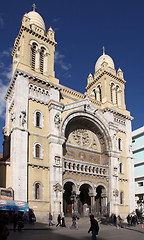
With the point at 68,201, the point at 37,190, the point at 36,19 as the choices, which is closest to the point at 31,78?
the point at 36,19

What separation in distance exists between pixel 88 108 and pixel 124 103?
9.39m

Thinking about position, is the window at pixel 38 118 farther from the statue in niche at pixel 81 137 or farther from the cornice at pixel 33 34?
the cornice at pixel 33 34

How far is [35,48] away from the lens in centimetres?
3491

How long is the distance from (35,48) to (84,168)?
57.5ft

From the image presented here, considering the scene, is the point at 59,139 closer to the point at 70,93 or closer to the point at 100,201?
the point at 70,93

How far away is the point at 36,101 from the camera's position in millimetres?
31031

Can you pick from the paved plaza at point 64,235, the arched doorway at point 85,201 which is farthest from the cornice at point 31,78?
the paved plaza at point 64,235

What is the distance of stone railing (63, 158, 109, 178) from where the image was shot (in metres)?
31.4

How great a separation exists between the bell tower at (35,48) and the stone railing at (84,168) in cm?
1106

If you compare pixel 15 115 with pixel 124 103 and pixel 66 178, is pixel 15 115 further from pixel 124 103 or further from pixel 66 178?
pixel 124 103

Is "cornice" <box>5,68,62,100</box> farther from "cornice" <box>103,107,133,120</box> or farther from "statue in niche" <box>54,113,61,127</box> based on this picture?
"cornice" <box>103,107,133,120</box>

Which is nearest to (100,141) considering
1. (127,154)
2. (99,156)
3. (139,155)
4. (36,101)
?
(99,156)

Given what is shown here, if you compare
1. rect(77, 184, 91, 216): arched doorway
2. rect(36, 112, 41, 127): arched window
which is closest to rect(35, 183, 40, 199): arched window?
rect(36, 112, 41, 127): arched window

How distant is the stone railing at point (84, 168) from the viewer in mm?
31422
